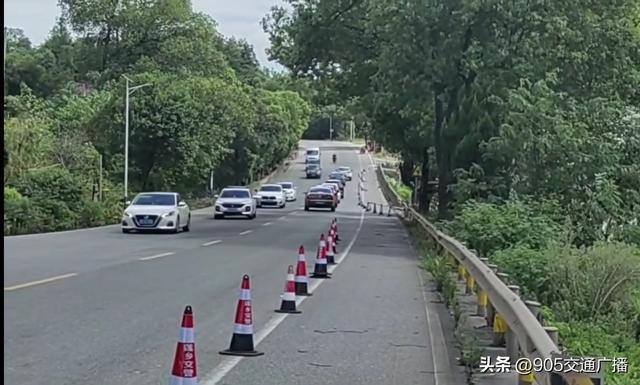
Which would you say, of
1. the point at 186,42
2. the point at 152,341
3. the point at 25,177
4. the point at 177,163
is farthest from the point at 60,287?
the point at 186,42

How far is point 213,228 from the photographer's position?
3916 cm

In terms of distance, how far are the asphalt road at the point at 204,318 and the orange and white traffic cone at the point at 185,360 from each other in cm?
162

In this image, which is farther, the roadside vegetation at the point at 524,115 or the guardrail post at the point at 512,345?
the roadside vegetation at the point at 524,115

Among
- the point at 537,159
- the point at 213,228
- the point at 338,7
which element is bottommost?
the point at 213,228

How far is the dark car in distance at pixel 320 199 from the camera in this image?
2525 inches

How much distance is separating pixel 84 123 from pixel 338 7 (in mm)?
30089

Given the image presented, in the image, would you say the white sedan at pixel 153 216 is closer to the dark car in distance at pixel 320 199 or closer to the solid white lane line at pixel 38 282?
the solid white lane line at pixel 38 282

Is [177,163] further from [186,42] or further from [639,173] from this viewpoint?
[639,173]

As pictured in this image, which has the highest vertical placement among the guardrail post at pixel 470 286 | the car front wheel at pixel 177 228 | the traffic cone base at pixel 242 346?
the guardrail post at pixel 470 286

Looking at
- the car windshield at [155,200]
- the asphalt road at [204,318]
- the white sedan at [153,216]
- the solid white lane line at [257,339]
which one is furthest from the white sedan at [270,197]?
the solid white lane line at [257,339]

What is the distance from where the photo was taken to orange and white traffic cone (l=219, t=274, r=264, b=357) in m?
10.6

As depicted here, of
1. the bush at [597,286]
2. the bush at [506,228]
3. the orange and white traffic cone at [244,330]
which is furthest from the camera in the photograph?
the bush at [506,228]

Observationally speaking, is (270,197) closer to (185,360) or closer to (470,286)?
(470,286)

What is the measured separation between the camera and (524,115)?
26125 millimetres
